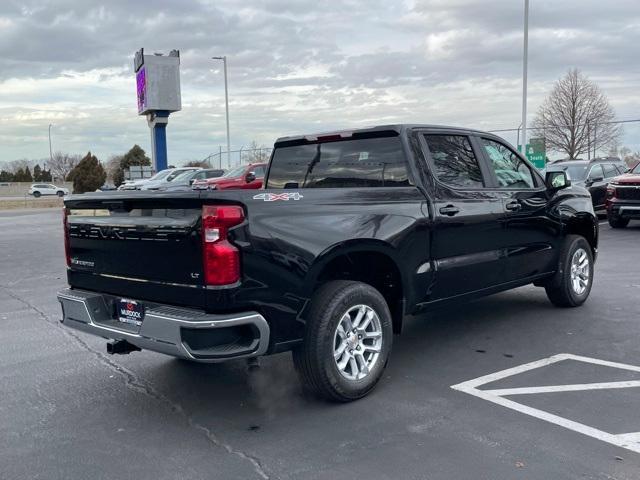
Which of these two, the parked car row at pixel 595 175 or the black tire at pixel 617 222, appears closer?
the black tire at pixel 617 222

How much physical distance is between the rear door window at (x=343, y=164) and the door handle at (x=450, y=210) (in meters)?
0.37

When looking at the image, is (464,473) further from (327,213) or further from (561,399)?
(327,213)

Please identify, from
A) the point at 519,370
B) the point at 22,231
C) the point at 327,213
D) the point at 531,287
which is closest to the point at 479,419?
the point at 519,370

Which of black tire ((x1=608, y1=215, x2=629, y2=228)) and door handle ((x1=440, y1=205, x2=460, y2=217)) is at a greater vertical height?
door handle ((x1=440, y1=205, x2=460, y2=217))

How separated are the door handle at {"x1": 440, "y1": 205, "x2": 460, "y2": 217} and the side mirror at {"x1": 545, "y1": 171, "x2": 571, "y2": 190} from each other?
1770 millimetres

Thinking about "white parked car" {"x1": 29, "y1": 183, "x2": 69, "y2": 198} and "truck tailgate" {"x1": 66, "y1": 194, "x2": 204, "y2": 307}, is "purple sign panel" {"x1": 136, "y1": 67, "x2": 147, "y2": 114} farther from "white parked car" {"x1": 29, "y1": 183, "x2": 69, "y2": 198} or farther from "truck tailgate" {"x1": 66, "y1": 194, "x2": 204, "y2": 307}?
"truck tailgate" {"x1": 66, "y1": 194, "x2": 204, "y2": 307}

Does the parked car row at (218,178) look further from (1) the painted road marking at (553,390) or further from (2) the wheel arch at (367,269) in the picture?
(1) the painted road marking at (553,390)

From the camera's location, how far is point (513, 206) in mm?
5992

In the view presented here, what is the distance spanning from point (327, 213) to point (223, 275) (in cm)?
90

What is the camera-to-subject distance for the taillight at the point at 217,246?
380 cm

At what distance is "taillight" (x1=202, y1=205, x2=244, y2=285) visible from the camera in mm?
3801

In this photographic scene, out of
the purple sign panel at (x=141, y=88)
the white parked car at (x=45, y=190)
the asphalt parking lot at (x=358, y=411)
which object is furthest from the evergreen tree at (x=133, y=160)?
the asphalt parking lot at (x=358, y=411)

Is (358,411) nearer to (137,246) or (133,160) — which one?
(137,246)

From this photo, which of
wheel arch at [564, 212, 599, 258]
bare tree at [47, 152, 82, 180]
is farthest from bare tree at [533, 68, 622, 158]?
bare tree at [47, 152, 82, 180]
